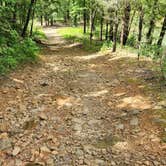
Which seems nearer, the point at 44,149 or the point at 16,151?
the point at 16,151

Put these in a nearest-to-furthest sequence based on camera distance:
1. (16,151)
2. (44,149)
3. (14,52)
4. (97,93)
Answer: (16,151) → (44,149) → (97,93) → (14,52)

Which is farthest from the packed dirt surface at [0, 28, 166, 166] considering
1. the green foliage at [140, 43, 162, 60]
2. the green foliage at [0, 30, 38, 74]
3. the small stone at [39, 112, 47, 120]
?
the green foliage at [140, 43, 162, 60]

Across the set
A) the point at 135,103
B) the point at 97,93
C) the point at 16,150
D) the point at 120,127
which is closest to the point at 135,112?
the point at 135,103

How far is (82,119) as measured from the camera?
7438 millimetres

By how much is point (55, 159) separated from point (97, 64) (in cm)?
950

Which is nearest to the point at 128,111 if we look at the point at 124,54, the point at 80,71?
the point at 80,71

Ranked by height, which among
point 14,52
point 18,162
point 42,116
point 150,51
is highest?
point 14,52

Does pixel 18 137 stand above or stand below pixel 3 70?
below

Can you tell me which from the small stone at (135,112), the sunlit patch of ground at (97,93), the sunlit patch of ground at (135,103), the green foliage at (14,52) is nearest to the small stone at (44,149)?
the small stone at (135,112)

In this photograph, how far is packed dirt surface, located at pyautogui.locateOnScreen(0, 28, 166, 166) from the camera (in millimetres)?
5711

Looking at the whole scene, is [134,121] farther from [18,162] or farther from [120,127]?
[18,162]

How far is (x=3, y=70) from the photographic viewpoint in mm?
10430

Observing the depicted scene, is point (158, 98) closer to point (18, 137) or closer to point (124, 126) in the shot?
point (124, 126)

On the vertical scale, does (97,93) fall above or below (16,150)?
above
